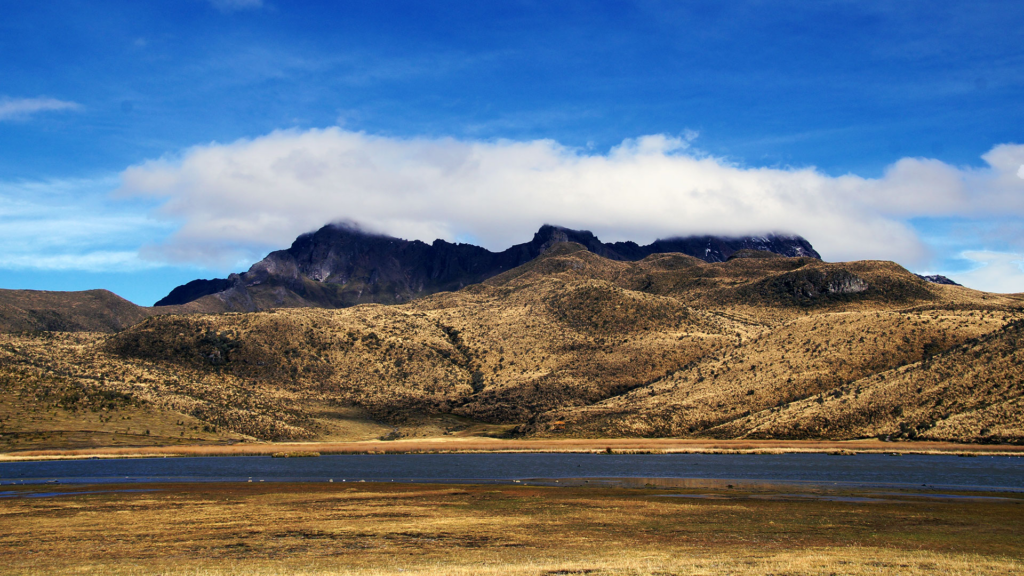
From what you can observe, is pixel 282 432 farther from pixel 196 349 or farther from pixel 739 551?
pixel 739 551

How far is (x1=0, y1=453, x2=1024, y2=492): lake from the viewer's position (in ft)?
208

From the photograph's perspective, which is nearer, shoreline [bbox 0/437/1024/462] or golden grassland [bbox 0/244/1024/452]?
shoreline [bbox 0/437/1024/462]

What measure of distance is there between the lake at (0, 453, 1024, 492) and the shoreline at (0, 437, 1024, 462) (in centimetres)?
399

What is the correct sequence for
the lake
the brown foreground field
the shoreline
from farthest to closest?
the shoreline < the lake < the brown foreground field

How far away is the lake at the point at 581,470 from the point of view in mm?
63281

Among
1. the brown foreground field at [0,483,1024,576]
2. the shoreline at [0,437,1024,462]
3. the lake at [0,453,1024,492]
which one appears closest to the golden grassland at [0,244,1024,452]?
the shoreline at [0,437,1024,462]

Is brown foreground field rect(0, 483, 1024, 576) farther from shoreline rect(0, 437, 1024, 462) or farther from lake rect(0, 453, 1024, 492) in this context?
shoreline rect(0, 437, 1024, 462)

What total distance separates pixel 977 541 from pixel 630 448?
8785 cm

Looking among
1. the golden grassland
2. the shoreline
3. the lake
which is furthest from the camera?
the golden grassland

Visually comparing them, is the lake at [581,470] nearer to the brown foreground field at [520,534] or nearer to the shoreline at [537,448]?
the shoreline at [537,448]

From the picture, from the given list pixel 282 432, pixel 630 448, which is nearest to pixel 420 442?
pixel 282 432

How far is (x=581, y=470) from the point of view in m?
81.4

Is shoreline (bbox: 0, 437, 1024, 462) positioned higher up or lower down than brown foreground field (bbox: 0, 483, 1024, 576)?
lower down

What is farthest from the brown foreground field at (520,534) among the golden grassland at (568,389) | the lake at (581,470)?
the golden grassland at (568,389)
